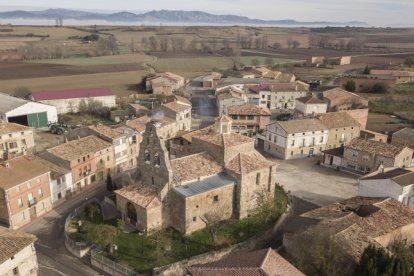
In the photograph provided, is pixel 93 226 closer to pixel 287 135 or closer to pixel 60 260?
pixel 60 260

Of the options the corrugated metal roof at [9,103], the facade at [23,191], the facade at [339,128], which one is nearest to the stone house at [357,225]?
the facade at [339,128]

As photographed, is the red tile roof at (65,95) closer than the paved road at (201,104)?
No

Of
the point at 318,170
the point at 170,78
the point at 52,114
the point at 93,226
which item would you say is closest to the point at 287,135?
the point at 318,170

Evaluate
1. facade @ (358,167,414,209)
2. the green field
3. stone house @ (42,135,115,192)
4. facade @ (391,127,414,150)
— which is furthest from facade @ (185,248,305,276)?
the green field

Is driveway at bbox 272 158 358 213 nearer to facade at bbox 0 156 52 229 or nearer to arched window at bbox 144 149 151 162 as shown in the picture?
arched window at bbox 144 149 151 162

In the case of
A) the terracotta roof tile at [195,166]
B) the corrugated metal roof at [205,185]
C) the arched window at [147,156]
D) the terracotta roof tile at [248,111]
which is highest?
the arched window at [147,156]

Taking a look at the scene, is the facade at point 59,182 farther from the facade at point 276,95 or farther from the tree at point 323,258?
the facade at point 276,95

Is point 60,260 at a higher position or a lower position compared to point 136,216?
lower

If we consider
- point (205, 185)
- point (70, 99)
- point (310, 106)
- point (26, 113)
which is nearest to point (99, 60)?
point (70, 99)
